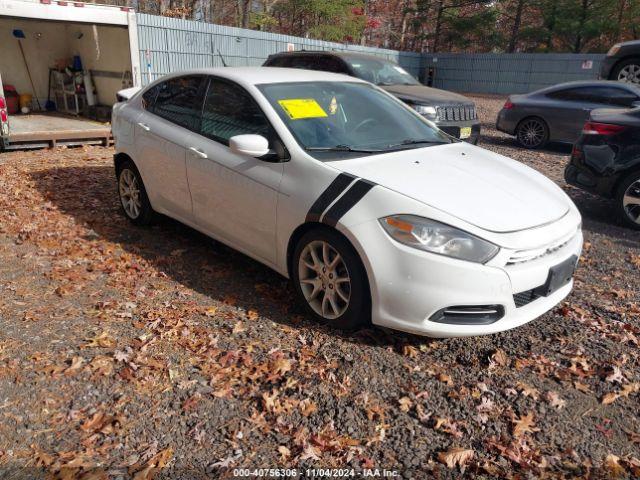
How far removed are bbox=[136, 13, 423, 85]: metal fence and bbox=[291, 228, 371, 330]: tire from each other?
1006 centimetres

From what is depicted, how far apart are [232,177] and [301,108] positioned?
0.74 meters

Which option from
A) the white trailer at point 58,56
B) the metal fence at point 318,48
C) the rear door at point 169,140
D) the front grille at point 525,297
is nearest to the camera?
the front grille at point 525,297

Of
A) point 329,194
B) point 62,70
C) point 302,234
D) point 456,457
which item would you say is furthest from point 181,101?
point 62,70

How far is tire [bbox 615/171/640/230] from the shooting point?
5.78m

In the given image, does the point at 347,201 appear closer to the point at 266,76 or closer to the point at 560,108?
the point at 266,76

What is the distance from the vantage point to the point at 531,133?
36.0 ft

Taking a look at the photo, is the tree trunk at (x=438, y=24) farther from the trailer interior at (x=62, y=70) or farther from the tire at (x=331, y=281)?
the tire at (x=331, y=281)

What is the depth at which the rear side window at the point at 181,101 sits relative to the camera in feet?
14.8

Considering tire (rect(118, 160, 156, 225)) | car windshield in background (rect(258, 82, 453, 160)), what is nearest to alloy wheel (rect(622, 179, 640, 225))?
car windshield in background (rect(258, 82, 453, 160))

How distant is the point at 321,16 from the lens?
1373 inches

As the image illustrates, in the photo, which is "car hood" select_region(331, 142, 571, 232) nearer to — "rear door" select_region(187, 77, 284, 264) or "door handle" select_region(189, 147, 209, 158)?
"rear door" select_region(187, 77, 284, 264)

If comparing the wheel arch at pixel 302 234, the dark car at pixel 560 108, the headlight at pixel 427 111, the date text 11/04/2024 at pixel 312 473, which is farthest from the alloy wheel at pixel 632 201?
the date text 11/04/2024 at pixel 312 473

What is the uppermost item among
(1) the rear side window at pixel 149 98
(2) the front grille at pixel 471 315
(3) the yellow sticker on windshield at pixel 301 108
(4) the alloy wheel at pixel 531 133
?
(3) the yellow sticker on windshield at pixel 301 108

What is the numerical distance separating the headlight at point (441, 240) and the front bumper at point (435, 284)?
4 centimetres
